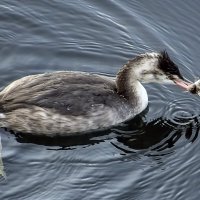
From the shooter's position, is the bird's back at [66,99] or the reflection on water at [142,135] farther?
the reflection on water at [142,135]

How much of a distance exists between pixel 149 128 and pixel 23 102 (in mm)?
1695

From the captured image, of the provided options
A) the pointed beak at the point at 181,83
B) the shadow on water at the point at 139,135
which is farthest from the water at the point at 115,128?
the pointed beak at the point at 181,83

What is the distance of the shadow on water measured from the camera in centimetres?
917

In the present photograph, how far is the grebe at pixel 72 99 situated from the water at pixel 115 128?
197mm

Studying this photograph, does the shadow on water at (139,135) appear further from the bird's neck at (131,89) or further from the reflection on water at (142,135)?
the bird's neck at (131,89)

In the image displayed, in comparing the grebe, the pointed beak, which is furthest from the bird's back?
the pointed beak

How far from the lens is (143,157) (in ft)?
29.9

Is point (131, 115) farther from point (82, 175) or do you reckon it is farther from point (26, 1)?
point (26, 1)

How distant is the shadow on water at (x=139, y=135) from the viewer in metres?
9.17

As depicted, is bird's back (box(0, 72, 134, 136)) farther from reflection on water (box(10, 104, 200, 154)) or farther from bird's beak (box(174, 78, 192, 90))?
bird's beak (box(174, 78, 192, 90))

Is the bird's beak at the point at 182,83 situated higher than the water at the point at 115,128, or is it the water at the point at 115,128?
the bird's beak at the point at 182,83

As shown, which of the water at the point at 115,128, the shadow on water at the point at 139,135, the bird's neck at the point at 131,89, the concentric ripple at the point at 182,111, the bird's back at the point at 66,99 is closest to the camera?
the water at the point at 115,128

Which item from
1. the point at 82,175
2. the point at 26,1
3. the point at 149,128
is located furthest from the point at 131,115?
the point at 26,1

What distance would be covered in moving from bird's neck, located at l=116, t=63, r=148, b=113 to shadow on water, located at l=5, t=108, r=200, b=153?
218mm
